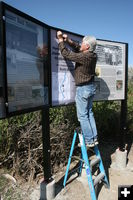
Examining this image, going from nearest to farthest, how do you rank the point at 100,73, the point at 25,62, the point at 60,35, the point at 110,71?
the point at 25,62, the point at 60,35, the point at 100,73, the point at 110,71

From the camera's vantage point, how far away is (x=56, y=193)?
319 cm

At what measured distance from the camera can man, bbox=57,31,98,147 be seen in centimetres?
290

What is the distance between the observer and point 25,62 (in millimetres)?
2324

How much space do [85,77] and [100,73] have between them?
84 cm

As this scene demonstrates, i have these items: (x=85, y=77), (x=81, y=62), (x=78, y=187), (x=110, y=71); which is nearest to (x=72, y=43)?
(x=81, y=62)

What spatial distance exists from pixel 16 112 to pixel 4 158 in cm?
186

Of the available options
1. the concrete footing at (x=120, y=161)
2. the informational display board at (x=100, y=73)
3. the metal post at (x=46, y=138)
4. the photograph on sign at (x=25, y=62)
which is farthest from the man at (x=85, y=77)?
the concrete footing at (x=120, y=161)

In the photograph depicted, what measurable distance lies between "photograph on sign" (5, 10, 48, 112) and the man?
1.26ft

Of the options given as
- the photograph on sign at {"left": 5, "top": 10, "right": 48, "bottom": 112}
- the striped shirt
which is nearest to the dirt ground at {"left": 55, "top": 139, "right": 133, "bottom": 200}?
the photograph on sign at {"left": 5, "top": 10, "right": 48, "bottom": 112}

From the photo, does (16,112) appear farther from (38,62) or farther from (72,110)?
(72,110)

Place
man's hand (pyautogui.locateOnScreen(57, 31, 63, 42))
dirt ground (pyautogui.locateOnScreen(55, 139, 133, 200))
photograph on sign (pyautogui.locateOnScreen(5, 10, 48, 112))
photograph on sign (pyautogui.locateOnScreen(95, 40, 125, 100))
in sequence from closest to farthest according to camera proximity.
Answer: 1. photograph on sign (pyautogui.locateOnScreen(5, 10, 48, 112))
2. man's hand (pyautogui.locateOnScreen(57, 31, 63, 42))
3. dirt ground (pyautogui.locateOnScreen(55, 139, 133, 200))
4. photograph on sign (pyautogui.locateOnScreen(95, 40, 125, 100))

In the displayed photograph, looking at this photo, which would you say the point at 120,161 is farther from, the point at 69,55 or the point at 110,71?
the point at 69,55

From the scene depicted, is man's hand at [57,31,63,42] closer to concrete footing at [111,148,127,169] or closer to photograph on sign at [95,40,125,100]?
photograph on sign at [95,40,125,100]

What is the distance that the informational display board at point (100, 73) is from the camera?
2936 mm
